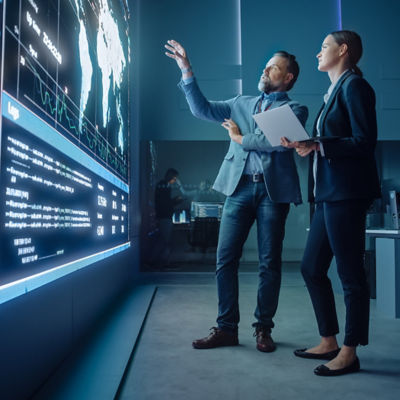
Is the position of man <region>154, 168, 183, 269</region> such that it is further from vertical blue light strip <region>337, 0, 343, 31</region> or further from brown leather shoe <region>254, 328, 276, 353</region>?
brown leather shoe <region>254, 328, 276, 353</region>

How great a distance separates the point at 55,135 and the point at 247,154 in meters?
0.95

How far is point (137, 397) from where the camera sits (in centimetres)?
141

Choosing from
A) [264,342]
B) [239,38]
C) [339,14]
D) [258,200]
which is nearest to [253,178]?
[258,200]

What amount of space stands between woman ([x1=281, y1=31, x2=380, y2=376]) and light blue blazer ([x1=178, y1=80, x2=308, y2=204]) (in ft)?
0.87

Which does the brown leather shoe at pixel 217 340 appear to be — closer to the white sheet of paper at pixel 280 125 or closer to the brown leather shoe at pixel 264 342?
the brown leather shoe at pixel 264 342

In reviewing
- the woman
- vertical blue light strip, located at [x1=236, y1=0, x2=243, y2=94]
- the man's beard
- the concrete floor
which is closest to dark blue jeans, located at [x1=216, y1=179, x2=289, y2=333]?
the concrete floor

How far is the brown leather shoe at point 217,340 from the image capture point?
1.95 metres

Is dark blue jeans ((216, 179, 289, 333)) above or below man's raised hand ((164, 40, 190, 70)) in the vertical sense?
below

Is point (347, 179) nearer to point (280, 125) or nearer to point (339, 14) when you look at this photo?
point (280, 125)

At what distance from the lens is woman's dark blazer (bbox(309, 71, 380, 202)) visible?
5.26 ft

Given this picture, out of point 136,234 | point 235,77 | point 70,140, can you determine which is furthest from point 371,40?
point 70,140

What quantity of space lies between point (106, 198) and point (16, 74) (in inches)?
52.7

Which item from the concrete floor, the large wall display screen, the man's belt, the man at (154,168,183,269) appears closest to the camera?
the large wall display screen

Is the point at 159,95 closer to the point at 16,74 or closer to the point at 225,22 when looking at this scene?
the point at 225,22
